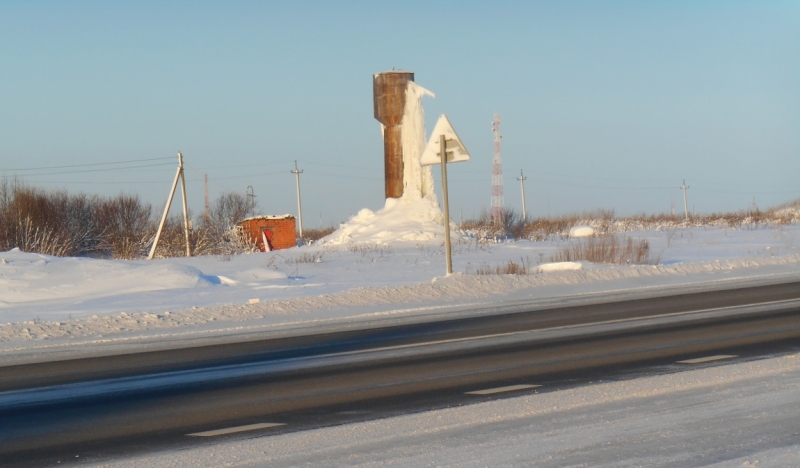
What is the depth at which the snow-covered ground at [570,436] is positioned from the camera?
5105 millimetres

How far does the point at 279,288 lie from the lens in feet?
61.6

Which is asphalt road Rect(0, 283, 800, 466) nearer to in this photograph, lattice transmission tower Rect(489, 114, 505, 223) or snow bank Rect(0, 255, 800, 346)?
snow bank Rect(0, 255, 800, 346)

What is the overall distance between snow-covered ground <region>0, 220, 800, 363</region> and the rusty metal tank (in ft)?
21.5

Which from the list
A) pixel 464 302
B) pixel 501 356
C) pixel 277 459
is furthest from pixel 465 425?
pixel 464 302

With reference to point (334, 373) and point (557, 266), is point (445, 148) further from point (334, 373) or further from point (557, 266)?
point (334, 373)

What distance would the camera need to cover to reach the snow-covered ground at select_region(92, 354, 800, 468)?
511cm

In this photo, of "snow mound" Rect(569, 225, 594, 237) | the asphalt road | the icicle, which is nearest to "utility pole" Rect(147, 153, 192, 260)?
the icicle

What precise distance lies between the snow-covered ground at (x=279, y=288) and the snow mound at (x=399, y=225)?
366cm

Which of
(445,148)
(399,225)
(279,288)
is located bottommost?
(279,288)

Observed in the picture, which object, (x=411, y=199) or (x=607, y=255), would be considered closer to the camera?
(x=607, y=255)

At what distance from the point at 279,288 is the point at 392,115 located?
652 inches

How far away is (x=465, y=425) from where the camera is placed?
236 inches

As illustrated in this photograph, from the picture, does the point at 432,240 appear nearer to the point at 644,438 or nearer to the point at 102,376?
the point at 102,376

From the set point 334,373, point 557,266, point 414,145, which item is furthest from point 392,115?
point 334,373
